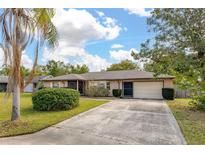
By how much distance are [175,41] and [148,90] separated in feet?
30.0

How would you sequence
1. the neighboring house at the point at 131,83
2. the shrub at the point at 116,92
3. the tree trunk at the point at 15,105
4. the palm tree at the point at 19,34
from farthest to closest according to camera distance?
the shrub at the point at 116,92
the neighboring house at the point at 131,83
the tree trunk at the point at 15,105
the palm tree at the point at 19,34

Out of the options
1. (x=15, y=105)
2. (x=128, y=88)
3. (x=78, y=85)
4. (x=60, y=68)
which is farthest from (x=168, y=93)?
(x=60, y=68)

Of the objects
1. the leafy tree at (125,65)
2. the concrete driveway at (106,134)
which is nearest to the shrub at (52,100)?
the concrete driveway at (106,134)

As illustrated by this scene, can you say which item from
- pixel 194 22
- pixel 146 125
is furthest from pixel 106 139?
pixel 194 22

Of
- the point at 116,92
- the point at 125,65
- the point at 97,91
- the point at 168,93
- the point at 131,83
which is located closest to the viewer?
the point at 168,93

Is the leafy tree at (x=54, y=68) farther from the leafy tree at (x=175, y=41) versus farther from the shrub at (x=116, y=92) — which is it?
the leafy tree at (x=175, y=41)

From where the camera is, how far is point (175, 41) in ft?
42.6

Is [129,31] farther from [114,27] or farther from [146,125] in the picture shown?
[146,125]

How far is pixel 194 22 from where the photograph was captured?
11.5 m

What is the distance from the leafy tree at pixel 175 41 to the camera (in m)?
11.0

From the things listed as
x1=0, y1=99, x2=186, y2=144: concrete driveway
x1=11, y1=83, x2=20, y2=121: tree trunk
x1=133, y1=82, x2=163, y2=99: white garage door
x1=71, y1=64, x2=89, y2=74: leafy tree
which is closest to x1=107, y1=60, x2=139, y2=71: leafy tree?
x1=71, y1=64, x2=89, y2=74: leafy tree

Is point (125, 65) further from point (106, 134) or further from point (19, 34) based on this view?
point (106, 134)

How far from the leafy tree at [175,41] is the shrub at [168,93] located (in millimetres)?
5951
